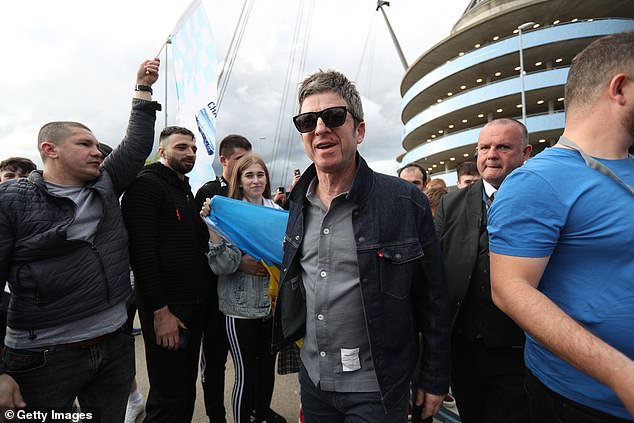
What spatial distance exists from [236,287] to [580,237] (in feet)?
7.47

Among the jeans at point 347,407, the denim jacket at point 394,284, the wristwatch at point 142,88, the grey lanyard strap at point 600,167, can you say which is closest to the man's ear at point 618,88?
the grey lanyard strap at point 600,167

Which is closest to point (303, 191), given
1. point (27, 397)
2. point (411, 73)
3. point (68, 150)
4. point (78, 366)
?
point (68, 150)

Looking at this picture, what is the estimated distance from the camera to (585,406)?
1166mm

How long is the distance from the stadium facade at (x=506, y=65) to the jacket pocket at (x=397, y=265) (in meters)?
24.5

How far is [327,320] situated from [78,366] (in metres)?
1.55

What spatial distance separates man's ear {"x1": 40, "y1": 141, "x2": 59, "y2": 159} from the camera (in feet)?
6.68

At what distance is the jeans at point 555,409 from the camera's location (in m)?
1.14

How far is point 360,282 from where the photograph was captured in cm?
152

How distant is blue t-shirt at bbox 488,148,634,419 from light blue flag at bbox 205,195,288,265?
5.53 feet

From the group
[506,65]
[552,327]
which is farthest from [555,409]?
[506,65]

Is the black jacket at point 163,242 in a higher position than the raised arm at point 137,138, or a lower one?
lower

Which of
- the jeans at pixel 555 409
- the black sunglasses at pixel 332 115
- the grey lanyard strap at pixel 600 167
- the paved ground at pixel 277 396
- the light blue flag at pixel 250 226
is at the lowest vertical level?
the paved ground at pixel 277 396

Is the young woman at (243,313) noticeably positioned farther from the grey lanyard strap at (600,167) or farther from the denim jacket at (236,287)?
the grey lanyard strap at (600,167)

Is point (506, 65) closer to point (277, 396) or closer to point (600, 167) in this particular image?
point (277, 396)
